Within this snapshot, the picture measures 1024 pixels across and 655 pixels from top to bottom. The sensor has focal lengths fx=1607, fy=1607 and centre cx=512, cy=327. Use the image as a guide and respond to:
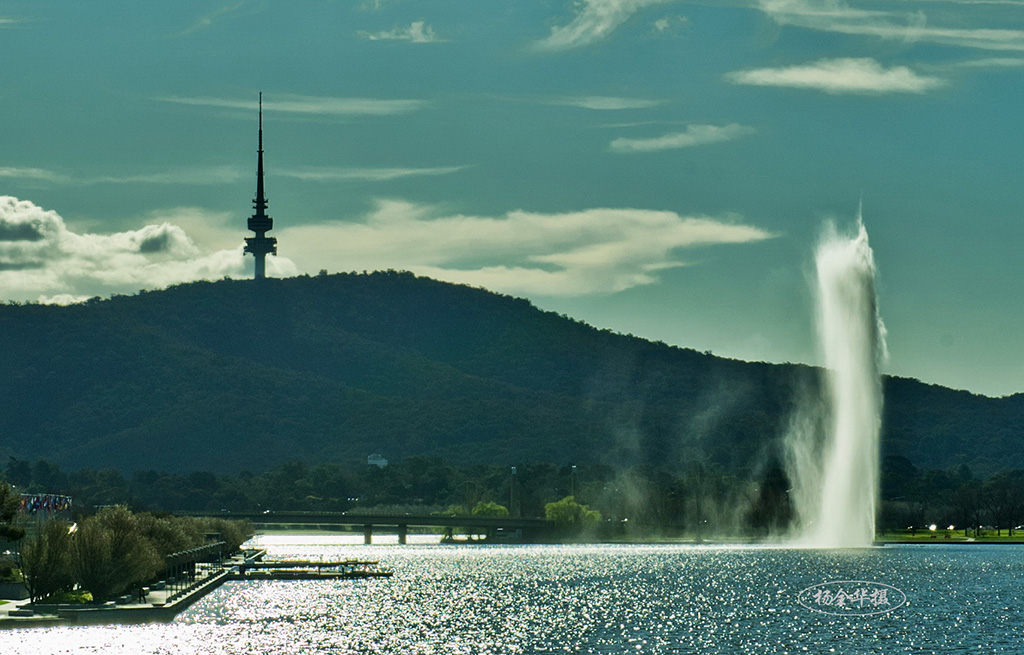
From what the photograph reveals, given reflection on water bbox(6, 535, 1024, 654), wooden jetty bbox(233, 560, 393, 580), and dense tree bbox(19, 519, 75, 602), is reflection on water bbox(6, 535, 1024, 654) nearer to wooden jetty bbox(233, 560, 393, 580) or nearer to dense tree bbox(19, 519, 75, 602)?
wooden jetty bbox(233, 560, 393, 580)

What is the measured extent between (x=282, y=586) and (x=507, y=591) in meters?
24.7

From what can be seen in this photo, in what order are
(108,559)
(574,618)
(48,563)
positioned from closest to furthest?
(48,563)
(108,559)
(574,618)

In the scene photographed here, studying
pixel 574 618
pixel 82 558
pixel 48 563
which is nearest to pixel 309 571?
pixel 574 618

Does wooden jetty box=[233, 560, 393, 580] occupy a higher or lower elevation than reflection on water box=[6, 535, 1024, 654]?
higher

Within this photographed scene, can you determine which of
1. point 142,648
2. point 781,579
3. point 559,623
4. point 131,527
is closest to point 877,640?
point 559,623

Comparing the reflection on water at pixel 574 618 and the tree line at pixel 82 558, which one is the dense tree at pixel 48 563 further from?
the reflection on water at pixel 574 618

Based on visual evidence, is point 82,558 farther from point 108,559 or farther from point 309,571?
point 309,571

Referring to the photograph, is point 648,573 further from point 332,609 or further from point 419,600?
point 332,609

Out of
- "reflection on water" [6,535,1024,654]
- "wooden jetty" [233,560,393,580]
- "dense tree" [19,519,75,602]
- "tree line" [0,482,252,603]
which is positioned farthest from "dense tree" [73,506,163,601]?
"wooden jetty" [233,560,393,580]

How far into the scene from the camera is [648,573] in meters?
178

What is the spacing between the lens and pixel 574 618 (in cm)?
11394

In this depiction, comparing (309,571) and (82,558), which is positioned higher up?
(82,558)

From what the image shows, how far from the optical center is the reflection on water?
9319 cm

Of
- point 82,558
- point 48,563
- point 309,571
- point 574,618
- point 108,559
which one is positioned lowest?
point 574,618
